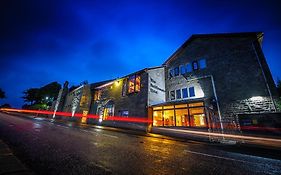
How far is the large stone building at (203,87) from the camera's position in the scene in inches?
478

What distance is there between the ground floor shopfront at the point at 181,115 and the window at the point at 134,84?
4054mm

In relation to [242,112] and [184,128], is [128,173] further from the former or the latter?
[242,112]

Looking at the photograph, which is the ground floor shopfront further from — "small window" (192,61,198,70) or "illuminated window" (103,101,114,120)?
"illuminated window" (103,101,114,120)

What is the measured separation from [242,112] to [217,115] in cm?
213

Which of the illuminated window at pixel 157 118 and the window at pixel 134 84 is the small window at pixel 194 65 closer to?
the illuminated window at pixel 157 118

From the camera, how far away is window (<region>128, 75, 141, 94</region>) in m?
18.2

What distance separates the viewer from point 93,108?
24125 mm

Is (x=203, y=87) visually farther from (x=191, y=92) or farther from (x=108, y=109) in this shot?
(x=108, y=109)

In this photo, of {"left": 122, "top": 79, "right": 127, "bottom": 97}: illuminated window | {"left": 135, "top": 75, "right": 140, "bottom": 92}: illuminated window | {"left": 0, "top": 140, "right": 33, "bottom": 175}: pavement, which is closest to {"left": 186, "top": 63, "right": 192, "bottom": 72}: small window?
{"left": 135, "top": 75, "right": 140, "bottom": 92}: illuminated window

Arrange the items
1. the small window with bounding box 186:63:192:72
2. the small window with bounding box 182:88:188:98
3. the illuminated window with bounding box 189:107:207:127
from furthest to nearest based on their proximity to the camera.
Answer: the small window with bounding box 186:63:192:72 → the small window with bounding box 182:88:188:98 → the illuminated window with bounding box 189:107:207:127

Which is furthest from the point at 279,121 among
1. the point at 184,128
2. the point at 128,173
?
the point at 128,173

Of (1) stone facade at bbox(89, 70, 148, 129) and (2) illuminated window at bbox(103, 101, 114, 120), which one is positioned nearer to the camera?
(1) stone facade at bbox(89, 70, 148, 129)

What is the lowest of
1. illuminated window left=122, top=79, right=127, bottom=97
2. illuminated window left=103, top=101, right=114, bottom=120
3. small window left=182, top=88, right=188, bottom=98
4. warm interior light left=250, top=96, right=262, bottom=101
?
illuminated window left=103, top=101, right=114, bottom=120

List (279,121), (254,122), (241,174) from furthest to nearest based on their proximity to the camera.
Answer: (254,122)
(279,121)
(241,174)
